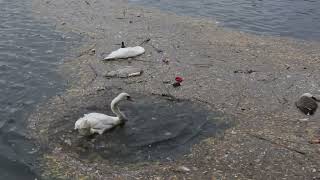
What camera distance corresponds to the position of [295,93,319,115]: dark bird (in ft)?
37.2

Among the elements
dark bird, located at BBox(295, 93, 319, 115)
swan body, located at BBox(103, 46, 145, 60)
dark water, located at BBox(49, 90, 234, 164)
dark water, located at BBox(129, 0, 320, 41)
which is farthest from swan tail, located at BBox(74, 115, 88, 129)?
dark water, located at BBox(129, 0, 320, 41)

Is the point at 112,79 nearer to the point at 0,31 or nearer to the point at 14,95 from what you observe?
the point at 14,95

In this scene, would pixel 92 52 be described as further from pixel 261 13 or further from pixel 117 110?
pixel 261 13

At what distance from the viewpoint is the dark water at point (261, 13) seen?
18.6 meters

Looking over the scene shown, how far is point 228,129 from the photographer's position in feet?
34.8

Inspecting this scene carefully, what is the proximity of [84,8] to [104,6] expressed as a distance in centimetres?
99

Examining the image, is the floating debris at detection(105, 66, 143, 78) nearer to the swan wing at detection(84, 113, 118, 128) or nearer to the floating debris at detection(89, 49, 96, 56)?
the floating debris at detection(89, 49, 96, 56)

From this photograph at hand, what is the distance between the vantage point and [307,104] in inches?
452

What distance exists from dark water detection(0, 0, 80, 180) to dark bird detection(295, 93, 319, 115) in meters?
6.32

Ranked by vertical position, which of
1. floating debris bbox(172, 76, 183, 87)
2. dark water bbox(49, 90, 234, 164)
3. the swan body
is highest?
the swan body

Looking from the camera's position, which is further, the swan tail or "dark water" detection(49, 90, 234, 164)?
the swan tail

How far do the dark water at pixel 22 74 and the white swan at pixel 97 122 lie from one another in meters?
1.13

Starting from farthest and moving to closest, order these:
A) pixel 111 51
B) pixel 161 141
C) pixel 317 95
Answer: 1. pixel 111 51
2. pixel 317 95
3. pixel 161 141

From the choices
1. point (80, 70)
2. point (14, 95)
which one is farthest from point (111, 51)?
point (14, 95)
